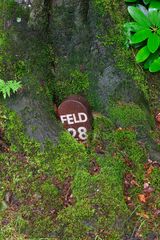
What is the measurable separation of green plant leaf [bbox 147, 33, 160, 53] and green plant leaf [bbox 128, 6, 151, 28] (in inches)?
4.9

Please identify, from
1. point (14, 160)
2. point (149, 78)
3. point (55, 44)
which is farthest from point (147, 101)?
point (14, 160)

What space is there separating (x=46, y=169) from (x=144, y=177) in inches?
29.8

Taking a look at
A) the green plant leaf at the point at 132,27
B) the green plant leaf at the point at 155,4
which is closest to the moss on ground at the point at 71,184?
the green plant leaf at the point at 132,27

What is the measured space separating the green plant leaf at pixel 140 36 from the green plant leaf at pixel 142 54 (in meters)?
0.09

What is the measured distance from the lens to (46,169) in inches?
131

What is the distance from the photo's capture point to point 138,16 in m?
3.79

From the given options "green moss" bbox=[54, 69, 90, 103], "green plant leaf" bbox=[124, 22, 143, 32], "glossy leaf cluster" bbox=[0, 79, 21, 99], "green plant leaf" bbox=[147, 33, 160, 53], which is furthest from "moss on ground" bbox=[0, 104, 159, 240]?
→ "green plant leaf" bbox=[124, 22, 143, 32]

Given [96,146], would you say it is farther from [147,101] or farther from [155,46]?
[155,46]

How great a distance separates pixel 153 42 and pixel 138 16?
27cm

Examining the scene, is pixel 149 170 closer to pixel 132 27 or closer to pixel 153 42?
pixel 153 42

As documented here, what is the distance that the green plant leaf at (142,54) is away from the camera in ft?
12.4

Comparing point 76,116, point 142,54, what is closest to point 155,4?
point 142,54

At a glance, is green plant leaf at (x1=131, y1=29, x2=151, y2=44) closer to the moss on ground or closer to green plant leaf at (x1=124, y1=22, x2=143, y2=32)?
green plant leaf at (x1=124, y1=22, x2=143, y2=32)

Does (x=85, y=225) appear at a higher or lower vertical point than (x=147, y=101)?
lower
